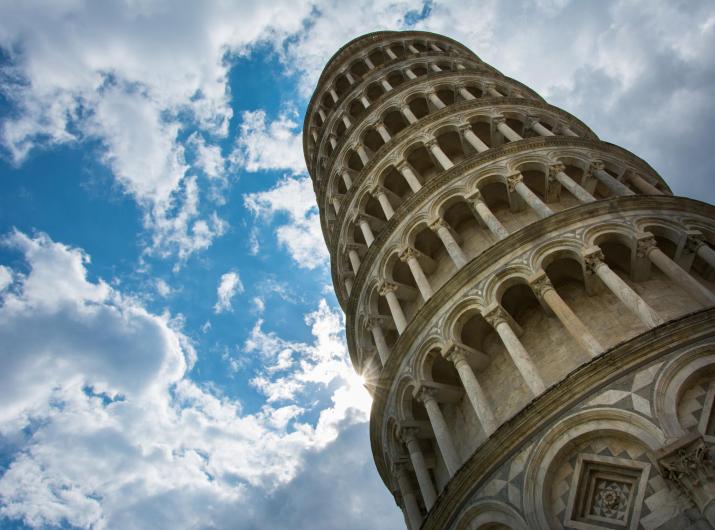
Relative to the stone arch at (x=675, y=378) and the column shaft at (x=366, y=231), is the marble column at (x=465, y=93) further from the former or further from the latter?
the stone arch at (x=675, y=378)

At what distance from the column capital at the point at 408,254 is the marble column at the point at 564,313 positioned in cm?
447

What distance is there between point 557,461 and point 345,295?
13.5 metres

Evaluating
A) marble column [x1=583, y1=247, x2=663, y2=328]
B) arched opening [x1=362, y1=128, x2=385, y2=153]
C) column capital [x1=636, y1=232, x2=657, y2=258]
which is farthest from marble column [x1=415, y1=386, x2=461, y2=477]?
arched opening [x1=362, y1=128, x2=385, y2=153]

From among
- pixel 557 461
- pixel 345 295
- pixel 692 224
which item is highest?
pixel 345 295

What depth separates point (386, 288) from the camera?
1694 cm

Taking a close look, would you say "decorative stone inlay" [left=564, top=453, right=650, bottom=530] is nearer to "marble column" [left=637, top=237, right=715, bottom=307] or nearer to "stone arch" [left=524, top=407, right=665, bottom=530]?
"stone arch" [left=524, top=407, right=665, bottom=530]

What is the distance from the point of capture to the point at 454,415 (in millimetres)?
13586

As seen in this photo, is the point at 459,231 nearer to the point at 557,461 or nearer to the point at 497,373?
the point at 497,373

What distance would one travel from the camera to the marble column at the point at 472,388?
11.1 meters

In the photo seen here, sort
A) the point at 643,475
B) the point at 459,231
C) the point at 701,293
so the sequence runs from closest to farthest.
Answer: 1. the point at 643,475
2. the point at 701,293
3. the point at 459,231

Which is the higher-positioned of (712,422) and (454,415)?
(454,415)

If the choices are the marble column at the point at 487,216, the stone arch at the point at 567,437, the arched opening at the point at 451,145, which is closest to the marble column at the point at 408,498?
the stone arch at the point at 567,437

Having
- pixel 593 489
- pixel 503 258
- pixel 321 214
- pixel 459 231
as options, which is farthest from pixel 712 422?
pixel 321 214

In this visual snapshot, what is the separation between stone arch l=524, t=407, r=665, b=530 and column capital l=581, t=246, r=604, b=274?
3.81 m
